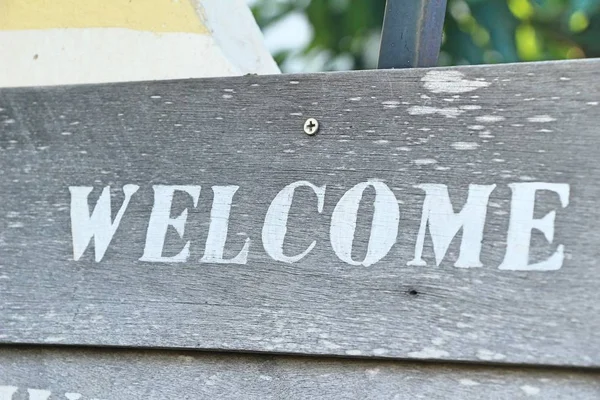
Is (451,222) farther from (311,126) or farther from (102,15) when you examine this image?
(102,15)

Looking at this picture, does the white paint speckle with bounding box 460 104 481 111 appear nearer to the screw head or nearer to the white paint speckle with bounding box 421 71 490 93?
the white paint speckle with bounding box 421 71 490 93

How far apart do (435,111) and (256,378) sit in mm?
312

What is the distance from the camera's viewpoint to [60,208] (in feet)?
3.34

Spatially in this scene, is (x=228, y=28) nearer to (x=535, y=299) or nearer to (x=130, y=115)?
(x=130, y=115)

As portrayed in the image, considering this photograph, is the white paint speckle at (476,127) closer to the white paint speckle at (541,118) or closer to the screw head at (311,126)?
the white paint speckle at (541,118)

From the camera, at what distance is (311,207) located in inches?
36.2

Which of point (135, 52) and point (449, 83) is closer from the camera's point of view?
point (449, 83)

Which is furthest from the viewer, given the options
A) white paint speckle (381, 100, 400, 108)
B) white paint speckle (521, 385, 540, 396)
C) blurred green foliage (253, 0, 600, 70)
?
blurred green foliage (253, 0, 600, 70)

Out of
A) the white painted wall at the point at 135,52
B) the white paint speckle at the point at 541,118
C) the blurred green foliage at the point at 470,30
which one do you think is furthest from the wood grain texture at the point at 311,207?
the blurred green foliage at the point at 470,30

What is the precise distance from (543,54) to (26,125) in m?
1.30

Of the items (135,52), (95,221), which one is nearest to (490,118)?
(95,221)

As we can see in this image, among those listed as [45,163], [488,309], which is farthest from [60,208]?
[488,309]

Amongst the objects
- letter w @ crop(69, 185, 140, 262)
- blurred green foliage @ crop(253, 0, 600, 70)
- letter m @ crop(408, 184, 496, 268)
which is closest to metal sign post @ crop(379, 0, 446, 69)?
letter m @ crop(408, 184, 496, 268)

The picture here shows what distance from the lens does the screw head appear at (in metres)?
0.94
